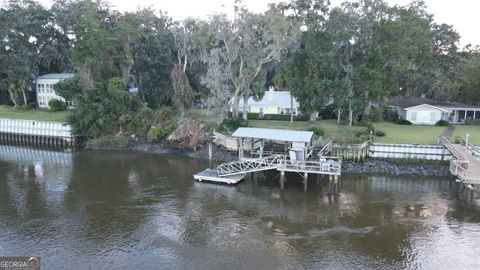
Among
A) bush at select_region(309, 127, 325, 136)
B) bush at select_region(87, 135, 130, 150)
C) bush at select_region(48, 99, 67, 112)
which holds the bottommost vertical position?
bush at select_region(87, 135, 130, 150)

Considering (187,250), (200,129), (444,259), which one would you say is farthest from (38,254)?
(200,129)

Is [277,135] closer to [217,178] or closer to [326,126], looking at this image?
[217,178]

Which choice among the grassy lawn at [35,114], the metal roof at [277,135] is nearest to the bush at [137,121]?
the grassy lawn at [35,114]

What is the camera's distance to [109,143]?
4572 cm

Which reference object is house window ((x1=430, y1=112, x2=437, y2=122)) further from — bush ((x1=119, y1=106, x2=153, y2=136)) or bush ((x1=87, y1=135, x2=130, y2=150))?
bush ((x1=87, y1=135, x2=130, y2=150))

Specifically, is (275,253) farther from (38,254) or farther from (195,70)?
(195,70)

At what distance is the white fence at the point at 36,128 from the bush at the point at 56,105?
7.59m

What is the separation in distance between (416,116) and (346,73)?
12.8 meters

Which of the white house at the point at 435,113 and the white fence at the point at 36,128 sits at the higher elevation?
the white house at the point at 435,113

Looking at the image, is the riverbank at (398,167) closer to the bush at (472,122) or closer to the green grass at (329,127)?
the green grass at (329,127)

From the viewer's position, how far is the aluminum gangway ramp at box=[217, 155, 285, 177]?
31.0 meters

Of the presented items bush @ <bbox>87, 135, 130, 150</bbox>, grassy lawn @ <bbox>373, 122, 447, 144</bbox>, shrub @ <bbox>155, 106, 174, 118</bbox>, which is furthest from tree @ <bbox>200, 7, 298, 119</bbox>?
grassy lawn @ <bbox>373, 122, 447, 144</bbox>

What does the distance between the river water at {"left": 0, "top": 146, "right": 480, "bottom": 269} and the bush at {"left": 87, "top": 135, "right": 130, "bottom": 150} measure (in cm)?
1059

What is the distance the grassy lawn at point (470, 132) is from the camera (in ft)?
130
